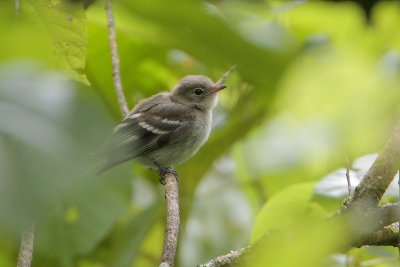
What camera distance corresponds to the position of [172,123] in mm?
5125

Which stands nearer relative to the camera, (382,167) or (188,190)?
(382,167)

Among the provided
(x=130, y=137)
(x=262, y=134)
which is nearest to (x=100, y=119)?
(x=262, y=134)

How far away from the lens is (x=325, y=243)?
0.56m

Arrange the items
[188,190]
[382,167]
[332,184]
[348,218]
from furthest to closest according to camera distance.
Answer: [188,190] → [332,184] → [382,167] → [348,218]

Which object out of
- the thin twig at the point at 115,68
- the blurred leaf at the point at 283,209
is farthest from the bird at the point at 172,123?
the blurred leaf at the point at 283,209

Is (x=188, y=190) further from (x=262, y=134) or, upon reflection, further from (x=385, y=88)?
(x=385, y=88)

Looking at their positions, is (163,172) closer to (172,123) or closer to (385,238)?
(172,123)

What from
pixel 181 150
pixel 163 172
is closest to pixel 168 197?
pixel 163 172

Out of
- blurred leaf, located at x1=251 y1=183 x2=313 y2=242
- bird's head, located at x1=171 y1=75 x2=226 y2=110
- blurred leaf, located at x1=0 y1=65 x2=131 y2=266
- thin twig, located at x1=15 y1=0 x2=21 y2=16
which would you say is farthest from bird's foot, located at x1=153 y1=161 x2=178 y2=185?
blurred leaf, located at x1=0 y1=65 x2=131 y2=266

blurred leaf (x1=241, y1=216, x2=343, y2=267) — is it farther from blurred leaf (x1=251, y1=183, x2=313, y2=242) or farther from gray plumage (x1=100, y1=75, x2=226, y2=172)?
gray plumage (x1=100, y1=75, x2=226, y2=172)

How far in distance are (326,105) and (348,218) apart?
333 mm

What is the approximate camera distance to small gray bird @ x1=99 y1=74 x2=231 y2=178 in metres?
4.43

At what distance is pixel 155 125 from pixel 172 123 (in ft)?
0.73

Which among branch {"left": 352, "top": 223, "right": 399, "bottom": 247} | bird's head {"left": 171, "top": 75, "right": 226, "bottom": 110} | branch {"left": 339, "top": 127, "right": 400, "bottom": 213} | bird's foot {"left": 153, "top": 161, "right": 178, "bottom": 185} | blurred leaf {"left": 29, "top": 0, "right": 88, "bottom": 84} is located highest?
bird's head {"left": 171, "top": 75, "right": 226, "bottom": 110}
